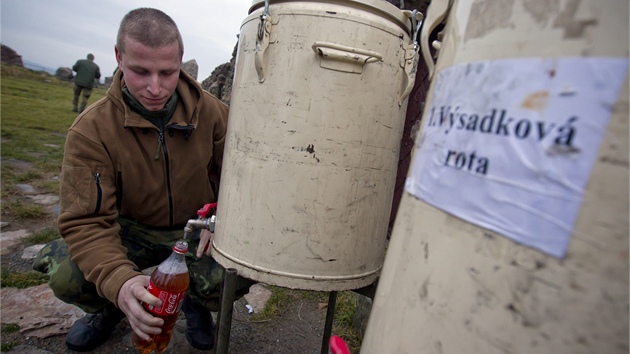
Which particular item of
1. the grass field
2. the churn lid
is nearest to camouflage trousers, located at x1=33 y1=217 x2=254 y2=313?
the grass field

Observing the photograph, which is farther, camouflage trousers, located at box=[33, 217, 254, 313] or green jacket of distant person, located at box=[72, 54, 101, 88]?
green jacket of distant person, located at box=[72, 54, 101, 88]

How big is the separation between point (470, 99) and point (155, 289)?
134cm

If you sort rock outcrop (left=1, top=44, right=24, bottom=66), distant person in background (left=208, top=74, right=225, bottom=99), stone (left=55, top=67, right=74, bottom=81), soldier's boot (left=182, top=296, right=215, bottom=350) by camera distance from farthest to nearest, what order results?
stone (left=55, top=67, right=74, bottom=81) → rock outcrop (left=1, top=44, right=24, bottom=66) → distant person in background (left=208, top=74, right=225, bottom=99) → soldier's boot (left=182, top=296, right=215, bottom=350)

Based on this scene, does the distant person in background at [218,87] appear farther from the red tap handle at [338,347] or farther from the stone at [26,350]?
the red tap handle at [338,347]

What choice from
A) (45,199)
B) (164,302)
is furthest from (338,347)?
(45,199)

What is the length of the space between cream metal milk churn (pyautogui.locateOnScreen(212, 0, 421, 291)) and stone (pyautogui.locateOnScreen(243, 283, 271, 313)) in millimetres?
1332

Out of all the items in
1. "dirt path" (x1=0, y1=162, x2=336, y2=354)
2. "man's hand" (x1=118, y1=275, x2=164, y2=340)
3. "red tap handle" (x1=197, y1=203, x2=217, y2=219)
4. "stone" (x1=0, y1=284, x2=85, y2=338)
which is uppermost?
"red tap handle" (x1=197, y1=203, x2=217, y2=219)

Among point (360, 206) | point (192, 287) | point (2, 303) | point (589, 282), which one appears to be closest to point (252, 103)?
point (360, 206)

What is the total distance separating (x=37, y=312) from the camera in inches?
88.6

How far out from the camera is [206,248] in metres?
1.84

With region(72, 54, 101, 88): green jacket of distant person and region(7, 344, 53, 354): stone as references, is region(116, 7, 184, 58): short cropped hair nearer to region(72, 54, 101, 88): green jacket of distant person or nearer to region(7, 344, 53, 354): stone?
region(7, 344, 53, 354): stone

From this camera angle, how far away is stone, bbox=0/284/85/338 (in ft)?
6.98

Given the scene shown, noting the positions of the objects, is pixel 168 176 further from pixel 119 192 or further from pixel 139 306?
pixel 139 306

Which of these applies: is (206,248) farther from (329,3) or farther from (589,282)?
(589,282)
